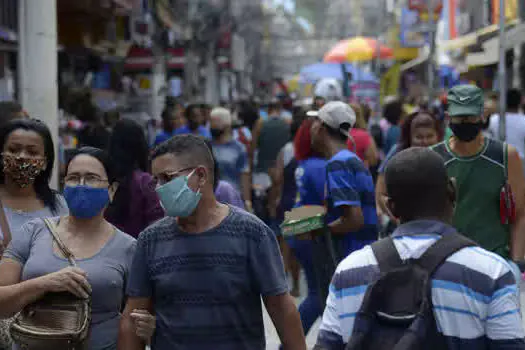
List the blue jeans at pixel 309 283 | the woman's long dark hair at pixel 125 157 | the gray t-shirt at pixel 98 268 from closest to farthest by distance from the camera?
→ the gray t-shirt at pixel 98 268, the woman's long dark hair at pixel 125 157, the blue jeans at pixel 309 283

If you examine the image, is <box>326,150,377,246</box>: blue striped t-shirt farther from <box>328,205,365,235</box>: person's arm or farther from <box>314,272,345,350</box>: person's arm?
<box>314,272,345,350</box>: person's arm

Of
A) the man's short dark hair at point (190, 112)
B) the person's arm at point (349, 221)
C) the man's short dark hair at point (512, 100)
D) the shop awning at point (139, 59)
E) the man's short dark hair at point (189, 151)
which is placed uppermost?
the shop awning at point (139, 59)

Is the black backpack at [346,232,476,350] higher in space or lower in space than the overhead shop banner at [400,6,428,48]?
lower

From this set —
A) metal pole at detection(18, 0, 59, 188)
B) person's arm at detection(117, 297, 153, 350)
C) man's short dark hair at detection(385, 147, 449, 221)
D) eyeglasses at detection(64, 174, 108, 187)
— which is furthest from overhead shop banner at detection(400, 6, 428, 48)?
man's short dark hair at detection(385, 147, 449, 221)

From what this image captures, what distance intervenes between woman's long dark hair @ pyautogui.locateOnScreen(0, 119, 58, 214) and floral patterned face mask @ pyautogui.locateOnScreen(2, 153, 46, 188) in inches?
2.2

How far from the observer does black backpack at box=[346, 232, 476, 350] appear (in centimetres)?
325

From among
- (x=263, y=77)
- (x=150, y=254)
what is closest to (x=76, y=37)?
(x=150, y=254)

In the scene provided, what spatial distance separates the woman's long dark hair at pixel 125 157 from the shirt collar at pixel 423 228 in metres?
3.49

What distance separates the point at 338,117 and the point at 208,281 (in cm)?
280

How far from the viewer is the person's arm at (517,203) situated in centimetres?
599

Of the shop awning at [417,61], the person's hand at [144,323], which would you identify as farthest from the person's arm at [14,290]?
the shop awning at [417,61]

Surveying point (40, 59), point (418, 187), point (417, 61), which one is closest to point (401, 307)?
point (418, 187)

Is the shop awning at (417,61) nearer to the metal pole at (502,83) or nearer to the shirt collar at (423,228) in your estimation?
the metal pole at (502,83)

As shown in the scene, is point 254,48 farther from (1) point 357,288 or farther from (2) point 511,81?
(1) point 357,288
